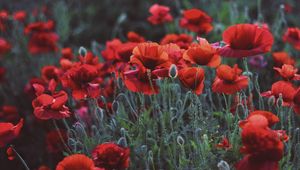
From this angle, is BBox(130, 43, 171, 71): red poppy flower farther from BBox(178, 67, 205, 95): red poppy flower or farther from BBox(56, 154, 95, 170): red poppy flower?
BBox(56, 154, 95, 170): red poppy flower

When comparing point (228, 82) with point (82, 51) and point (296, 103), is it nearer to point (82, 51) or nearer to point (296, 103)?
point (296, 103)

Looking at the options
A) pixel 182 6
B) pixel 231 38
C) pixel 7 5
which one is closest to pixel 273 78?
pixel 231 38

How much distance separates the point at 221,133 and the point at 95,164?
0.67 metres

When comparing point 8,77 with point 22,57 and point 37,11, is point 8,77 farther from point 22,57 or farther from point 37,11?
point 37,11

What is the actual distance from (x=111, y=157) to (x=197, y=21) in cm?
135

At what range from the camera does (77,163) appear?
5.42 ft

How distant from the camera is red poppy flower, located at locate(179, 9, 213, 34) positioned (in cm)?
285

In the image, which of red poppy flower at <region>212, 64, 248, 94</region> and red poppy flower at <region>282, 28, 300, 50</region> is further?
red poppy flower at <region>282, 28, 300, 50</region>

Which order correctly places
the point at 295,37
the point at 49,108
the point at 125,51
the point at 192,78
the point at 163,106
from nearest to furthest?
the point at 192,78 < the point at 49,108 < the point at 163,106 < the point at 125,51 < the point at 295,37

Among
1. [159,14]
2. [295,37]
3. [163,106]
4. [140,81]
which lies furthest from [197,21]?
[140,81]

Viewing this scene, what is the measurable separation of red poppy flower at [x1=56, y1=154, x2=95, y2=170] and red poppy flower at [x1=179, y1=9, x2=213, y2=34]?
4.63ft

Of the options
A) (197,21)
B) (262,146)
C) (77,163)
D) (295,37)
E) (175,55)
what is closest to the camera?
(262,146)

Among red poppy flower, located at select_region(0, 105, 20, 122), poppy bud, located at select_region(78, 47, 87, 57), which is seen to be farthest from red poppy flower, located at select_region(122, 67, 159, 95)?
red poppy flower, located at select_region(0, 105, 20, 122)

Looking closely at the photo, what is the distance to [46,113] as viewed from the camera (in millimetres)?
1979
